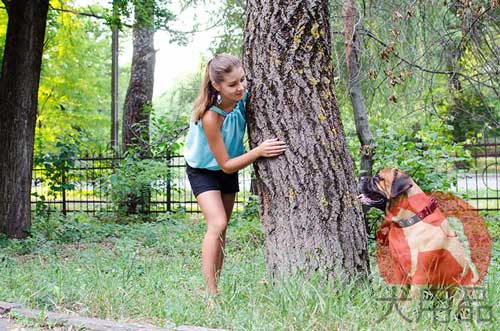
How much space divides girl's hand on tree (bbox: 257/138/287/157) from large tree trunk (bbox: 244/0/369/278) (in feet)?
0.17

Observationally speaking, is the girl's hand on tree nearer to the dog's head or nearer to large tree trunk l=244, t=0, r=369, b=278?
large tree trunk l=244, t=0, r=369, b=278

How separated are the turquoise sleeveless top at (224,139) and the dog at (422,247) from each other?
4.40 feet

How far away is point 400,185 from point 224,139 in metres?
1.47

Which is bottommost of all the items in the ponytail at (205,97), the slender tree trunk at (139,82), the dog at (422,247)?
the dog at (422,247)

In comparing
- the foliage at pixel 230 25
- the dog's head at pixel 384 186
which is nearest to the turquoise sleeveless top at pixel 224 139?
the dog's head at pixel 384 186

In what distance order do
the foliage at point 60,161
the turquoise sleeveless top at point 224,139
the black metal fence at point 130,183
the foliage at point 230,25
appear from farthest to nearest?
the black metal fence at point 130,183 → the foliage at point 60,161 → the foliage at point 230,25 → the turquoise sleeveless top at point 224,139

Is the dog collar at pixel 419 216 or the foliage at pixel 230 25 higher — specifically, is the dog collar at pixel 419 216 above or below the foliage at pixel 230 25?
below

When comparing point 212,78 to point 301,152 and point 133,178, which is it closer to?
point 301,152

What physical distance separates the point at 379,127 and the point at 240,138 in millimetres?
4593

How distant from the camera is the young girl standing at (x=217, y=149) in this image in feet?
13.2

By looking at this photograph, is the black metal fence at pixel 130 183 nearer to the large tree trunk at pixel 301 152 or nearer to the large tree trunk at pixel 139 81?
the large tree trunk at pixel 139 81

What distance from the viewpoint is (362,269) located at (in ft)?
13.6

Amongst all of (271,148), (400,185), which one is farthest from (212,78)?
(400,185)

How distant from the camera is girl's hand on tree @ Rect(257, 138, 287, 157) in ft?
13.1
